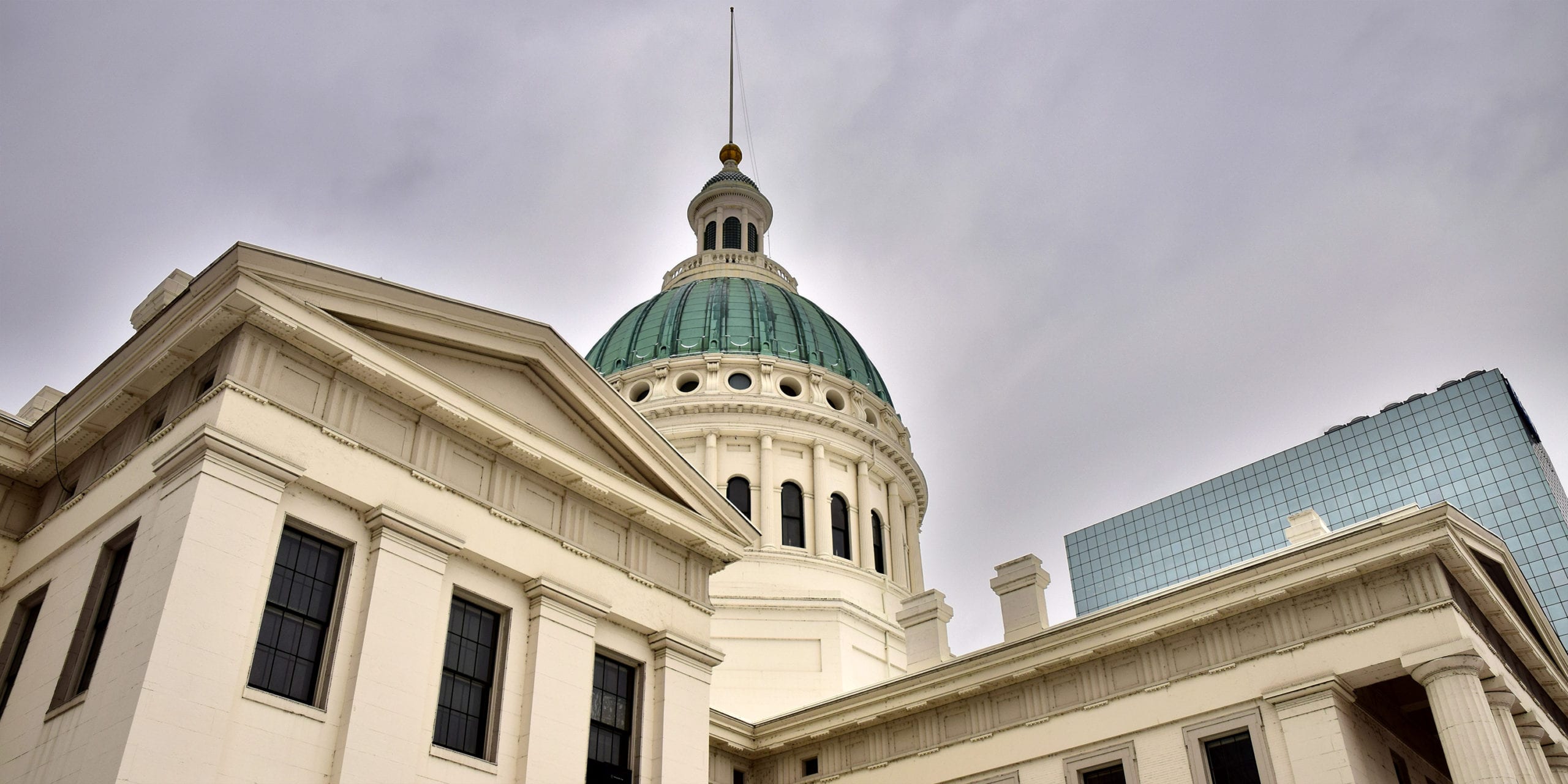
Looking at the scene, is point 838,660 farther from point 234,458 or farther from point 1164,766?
point 234,458

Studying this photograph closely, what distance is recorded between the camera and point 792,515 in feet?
175

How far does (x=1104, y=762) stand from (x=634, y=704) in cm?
1113

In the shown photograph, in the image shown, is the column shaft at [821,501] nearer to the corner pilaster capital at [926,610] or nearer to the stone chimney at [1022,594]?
the corner pilaster capital at [926,610]

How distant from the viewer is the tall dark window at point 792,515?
5256 centimetres

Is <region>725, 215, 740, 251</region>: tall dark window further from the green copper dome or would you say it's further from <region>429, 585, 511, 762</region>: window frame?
<region>429, 585, 511, 762</region>: window frame

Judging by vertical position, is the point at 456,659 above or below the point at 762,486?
below

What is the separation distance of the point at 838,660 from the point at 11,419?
29.3 m

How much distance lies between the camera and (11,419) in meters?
25.6

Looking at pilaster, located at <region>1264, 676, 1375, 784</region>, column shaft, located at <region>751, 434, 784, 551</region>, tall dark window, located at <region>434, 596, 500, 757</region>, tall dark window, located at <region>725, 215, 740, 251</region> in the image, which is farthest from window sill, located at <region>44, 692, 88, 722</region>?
tall dark window, located at <region>725, 215, 740, 251</region>

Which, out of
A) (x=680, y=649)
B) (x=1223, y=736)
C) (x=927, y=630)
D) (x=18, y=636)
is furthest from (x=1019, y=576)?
(x=18, y=636)

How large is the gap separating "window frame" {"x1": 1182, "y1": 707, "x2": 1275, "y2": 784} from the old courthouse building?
0.24 ft

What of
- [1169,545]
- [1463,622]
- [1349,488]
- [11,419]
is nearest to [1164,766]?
[1463,622]

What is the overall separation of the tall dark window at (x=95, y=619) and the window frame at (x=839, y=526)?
110 ft

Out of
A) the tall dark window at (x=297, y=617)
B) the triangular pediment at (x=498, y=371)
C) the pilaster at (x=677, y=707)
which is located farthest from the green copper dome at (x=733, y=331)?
the tall dark window at (x=297, y=617)
